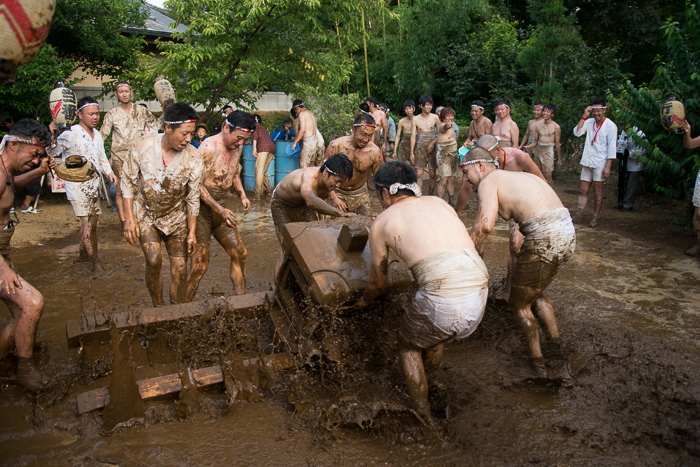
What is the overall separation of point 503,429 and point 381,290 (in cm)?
117

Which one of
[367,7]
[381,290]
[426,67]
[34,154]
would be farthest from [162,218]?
[426,67]

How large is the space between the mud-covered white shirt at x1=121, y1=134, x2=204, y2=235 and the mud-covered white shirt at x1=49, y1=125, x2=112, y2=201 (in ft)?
6.35

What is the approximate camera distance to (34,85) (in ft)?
26.0

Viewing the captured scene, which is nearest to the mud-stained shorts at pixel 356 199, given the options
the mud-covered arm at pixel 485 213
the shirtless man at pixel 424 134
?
the mud-covered arm at pixel 485 213

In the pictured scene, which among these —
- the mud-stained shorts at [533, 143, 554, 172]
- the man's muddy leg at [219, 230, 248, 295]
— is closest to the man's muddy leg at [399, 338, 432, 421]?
the man's muddy leg at [219, 230, 248, 295]

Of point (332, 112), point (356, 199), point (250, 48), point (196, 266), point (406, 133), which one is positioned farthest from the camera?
point (332, 112)

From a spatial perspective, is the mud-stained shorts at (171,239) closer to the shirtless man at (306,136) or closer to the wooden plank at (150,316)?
the wooden plank at (150,316)

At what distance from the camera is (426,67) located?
1684cm

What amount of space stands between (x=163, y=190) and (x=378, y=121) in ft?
22.8

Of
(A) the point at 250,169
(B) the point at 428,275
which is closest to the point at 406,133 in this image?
(A) the point at 250,169

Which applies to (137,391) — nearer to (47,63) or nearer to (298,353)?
(298,353)

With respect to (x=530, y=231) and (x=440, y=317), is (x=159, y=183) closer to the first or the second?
(x=440, y=317)

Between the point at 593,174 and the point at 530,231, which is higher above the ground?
the point at 530,231

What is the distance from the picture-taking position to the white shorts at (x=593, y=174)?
7801 millimetres
